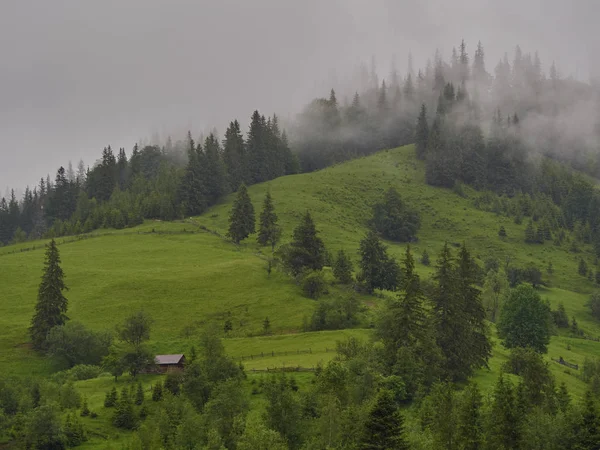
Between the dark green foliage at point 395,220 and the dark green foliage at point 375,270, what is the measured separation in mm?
62229

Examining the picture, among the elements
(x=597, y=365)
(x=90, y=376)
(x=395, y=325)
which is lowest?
(x=597, y=365)

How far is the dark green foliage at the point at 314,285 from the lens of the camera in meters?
112

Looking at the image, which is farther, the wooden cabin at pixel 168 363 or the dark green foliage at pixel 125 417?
the wooden cabin at pixel 168 363

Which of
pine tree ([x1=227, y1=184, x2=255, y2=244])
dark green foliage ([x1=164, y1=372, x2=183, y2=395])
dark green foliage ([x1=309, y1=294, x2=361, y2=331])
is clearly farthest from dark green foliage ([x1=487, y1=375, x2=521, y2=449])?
pine tree ([x1=227, y1=184, x2=255, y2=244])

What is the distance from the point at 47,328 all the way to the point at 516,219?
488 ft

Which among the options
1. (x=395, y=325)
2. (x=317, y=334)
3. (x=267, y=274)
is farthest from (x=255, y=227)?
(x=395, y=325)

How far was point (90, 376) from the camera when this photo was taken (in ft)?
288

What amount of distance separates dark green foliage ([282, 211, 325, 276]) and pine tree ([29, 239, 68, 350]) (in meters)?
42.1

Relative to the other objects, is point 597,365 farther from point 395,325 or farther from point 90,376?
point 90,376

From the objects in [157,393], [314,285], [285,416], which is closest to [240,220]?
[314,285]

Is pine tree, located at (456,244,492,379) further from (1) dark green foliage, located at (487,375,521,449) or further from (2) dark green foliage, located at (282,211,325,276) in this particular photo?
(2) dark green foliage, located at (282,211,325,276)

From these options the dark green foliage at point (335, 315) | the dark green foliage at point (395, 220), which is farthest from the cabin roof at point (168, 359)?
the dark green foliage at point (395, 220)

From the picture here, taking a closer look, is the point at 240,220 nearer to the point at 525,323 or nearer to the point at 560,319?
the point at 525,323

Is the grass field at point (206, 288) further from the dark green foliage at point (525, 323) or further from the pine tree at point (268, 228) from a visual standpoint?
the dark green foliage at point (525, 323)
